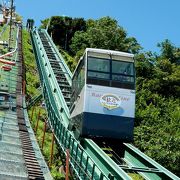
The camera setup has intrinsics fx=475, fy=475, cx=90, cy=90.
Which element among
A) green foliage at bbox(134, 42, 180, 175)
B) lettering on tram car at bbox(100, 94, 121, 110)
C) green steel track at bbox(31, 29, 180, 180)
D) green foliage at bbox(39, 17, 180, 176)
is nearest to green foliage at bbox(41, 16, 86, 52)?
green foliage at bbox(39, 17, 180, 176)

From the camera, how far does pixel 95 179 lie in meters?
14.6

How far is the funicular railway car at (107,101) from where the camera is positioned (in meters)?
18.3

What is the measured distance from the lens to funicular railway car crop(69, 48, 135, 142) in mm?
18344

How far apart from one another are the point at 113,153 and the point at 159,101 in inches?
854

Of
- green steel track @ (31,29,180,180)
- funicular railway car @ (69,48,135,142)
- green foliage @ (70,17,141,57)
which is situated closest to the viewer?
green steel track @ (31,29,180,180)

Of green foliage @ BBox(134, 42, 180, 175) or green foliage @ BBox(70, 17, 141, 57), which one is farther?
green foliage @ BBox(70, 17, 141, 57)

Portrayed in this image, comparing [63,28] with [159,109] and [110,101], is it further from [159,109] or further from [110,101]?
[110,101]

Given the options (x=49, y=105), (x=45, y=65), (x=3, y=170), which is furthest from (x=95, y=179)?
(x=45, y=65)

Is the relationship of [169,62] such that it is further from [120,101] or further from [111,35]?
[120,101]

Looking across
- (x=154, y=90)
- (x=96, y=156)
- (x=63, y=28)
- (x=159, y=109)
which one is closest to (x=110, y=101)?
(x=96, y=156)

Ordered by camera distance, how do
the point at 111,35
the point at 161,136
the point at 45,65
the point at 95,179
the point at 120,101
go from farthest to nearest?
the point at 111,35, the point at 45,65, the point at 161,136, the point at 120,101, the point at 95,179

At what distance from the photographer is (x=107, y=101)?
18453 millimetres

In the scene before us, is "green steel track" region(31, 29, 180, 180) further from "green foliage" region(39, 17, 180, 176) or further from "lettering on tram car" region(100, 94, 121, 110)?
"green foliage" region(39, 17, 180, 176)

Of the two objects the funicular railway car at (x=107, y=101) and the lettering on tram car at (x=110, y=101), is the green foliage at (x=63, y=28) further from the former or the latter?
the lettering on tram car at (x=110, y=101)
